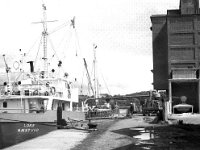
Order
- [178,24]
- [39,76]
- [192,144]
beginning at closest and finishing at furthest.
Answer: [192,144]
[39,76]
[178,24]

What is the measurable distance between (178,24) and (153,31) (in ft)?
21.7

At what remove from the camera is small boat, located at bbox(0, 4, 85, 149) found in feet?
92.7

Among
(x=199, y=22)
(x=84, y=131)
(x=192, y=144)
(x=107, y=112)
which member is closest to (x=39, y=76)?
(x=84, y=131)

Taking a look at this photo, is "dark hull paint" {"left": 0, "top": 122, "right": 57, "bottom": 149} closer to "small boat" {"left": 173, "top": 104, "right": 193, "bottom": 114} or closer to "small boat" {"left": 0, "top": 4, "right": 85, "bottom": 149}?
"small boat" {"left": 0, "top": 4, "right": 85, "bottom": 149}

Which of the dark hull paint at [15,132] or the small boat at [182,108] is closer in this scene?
the dark hull paint at [15,132]

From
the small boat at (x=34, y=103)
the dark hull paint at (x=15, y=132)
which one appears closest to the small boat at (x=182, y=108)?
the small boat at (x=34, y=103)

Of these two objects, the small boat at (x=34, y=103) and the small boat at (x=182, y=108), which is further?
the small boat at (x=182, y=108)

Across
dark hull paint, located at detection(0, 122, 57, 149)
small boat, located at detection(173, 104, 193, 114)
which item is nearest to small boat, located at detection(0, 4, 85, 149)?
dark hull paint, located at detection(0, 122, 57, 149)

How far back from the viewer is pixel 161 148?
1441 centimetres

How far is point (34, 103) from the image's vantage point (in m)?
33.4

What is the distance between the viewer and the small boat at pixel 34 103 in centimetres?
2827

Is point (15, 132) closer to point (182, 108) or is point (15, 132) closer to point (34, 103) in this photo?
point (34, 103)

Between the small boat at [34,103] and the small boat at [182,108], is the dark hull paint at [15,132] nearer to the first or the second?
the small boat at [34,103]

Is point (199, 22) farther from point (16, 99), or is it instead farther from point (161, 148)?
point (161, 148)
